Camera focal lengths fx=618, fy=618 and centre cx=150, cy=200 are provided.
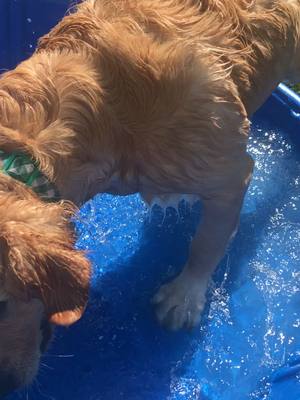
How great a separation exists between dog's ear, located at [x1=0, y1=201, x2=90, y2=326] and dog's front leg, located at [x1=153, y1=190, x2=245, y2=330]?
1.21 metres

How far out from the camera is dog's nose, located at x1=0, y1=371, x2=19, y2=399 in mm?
2742

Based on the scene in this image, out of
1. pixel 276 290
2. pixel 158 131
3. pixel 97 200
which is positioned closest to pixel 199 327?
pixel 276 290

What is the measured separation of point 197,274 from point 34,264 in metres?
1.69

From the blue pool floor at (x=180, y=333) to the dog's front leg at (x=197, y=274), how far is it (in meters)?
0.11

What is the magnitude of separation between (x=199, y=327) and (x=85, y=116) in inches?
71.4

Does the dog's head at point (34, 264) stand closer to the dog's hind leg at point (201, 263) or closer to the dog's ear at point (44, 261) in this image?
the dog's ear at point (44, 261)

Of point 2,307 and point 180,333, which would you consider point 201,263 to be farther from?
point 2,307

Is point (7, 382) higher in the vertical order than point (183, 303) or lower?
higher

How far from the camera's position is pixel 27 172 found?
8.11 feet

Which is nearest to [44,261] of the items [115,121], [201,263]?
[115,121]

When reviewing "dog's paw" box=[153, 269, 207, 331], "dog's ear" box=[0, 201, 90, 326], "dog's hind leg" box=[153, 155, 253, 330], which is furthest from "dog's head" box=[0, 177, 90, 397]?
"dog's paw" box=[153, 269, 207, 331]

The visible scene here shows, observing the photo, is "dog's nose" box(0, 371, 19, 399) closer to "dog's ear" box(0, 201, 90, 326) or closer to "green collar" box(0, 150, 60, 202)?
"dog's ear" box(0, 201, 90, 326)

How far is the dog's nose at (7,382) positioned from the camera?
2742mm

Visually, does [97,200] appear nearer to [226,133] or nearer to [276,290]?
[276,290]
